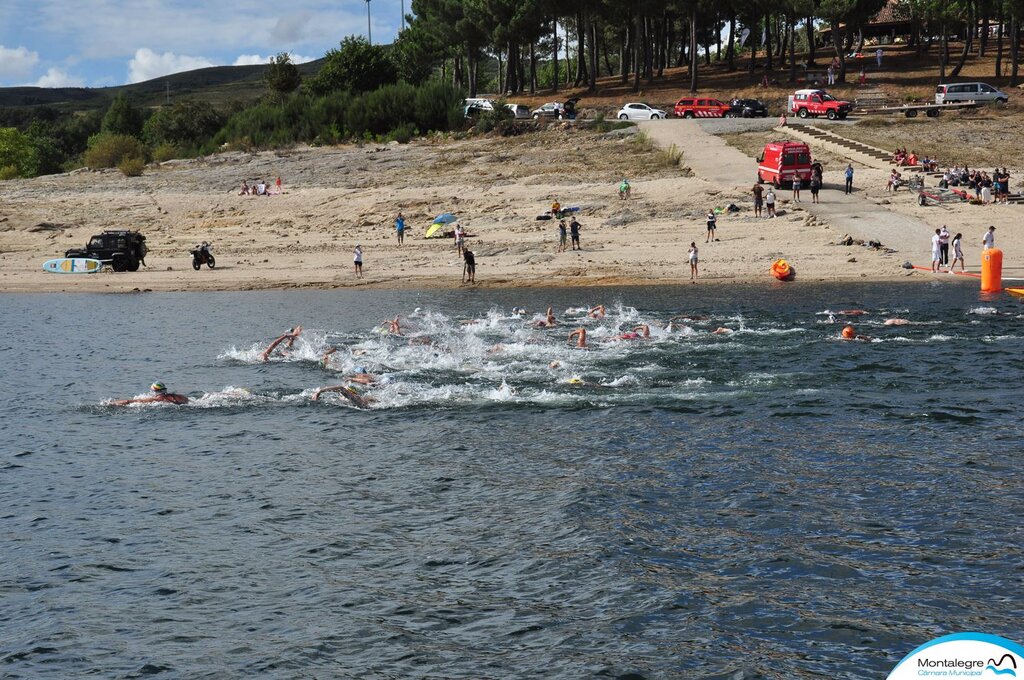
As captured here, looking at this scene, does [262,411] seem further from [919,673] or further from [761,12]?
[761,12]

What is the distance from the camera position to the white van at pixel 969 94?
2472 inches

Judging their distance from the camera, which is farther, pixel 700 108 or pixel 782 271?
pixel 700 108

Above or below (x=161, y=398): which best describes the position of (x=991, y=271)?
above

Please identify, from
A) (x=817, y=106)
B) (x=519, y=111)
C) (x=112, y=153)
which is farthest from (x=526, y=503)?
(x=112, y=153)

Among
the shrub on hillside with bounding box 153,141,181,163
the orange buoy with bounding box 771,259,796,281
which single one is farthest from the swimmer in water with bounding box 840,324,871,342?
the shrub on hillside with bounding box 153,141,181,163

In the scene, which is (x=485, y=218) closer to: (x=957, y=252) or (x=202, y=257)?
(x=202, y=257)

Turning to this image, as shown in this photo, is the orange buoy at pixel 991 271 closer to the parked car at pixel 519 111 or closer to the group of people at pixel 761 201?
the group of people at pixel 761 201

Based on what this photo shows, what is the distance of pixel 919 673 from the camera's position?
5539 mm

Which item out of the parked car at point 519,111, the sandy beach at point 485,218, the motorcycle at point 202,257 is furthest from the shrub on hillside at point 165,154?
the motorcycle at point 202,257

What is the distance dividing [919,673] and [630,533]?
10461 millimetres

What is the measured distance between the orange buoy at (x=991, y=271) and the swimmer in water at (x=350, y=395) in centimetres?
2136

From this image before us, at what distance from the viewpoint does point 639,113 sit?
68188mm

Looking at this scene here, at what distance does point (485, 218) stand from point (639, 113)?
77.3 feet

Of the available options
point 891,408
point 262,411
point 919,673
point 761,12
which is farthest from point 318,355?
point 761,12
